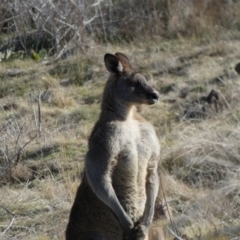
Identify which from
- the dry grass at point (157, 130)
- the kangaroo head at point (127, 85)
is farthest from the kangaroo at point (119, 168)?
the dry grass at point (157, 130)

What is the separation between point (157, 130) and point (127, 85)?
3.88 metres

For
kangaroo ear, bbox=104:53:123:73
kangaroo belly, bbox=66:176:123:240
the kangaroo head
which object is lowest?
kangaroo belly, bbox=66:176:123:240

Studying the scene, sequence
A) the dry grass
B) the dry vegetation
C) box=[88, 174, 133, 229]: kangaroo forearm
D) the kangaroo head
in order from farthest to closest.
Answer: the dry vegetation < the dry grass < the kangaroo head < box=[88, 174, 133, 229]: kangaroo forearm

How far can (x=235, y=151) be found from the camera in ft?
28.8

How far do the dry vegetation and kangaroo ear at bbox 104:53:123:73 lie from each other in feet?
4.20

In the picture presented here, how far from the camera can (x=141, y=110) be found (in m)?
10.5

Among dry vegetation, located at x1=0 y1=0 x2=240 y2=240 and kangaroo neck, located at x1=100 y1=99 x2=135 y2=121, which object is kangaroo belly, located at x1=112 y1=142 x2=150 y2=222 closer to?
kangaroo neck, located at x1=100 y1=99 x2=135 y2=121

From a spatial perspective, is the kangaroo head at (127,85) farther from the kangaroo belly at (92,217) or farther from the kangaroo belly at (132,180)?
the kangaroo belly at (92,217)

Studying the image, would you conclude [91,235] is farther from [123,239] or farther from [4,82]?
[4,82]

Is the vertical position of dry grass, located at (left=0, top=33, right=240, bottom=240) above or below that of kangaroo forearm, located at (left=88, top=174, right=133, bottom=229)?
below

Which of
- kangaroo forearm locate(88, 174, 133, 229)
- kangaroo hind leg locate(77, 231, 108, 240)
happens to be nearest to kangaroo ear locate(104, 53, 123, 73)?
kangaroo forearm locate(88, 174, 133, 229)

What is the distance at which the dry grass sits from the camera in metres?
7.52

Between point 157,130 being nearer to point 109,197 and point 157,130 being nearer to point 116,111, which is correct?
point 116,111

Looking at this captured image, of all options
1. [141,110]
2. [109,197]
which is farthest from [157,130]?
[109,197]
